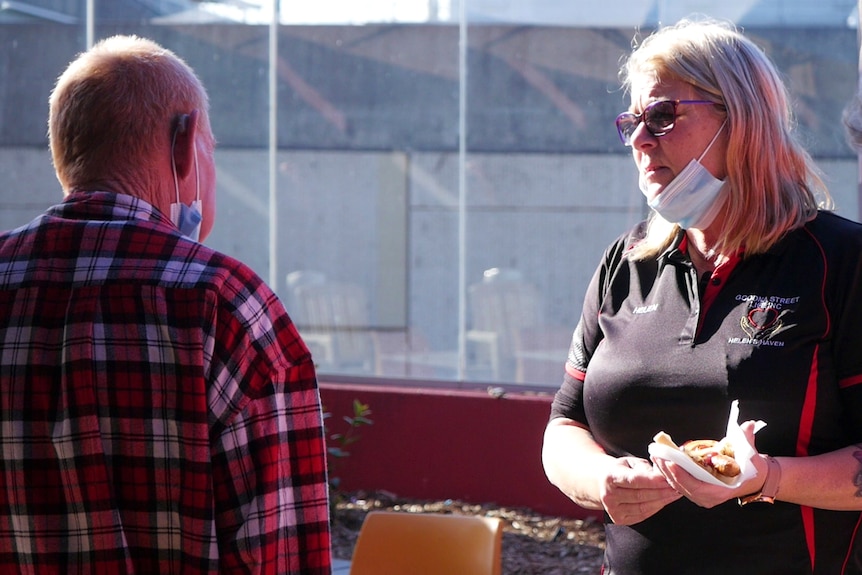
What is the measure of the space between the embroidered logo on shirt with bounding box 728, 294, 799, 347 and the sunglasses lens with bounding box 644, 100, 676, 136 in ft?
1.44

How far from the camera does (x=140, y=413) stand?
1.62 meters

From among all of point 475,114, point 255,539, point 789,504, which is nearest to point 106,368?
point 255,539

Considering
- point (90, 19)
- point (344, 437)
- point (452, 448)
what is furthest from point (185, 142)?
point (90, 19)

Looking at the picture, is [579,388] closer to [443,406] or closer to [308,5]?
[443,406]

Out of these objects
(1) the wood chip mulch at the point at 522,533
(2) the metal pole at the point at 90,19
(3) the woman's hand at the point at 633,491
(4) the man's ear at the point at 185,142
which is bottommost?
(1) the wood chip mulch at the point at 522,533

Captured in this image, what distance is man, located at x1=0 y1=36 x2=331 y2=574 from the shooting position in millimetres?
1614

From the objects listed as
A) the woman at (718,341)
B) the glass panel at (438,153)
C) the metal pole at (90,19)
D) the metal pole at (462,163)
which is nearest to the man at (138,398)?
the woman at (718,341)

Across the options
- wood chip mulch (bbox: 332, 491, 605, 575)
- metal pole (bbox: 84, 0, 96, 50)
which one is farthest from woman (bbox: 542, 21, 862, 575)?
metal pole (bbox: 84, 0, 96, 50)

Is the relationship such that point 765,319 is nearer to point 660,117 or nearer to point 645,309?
point 645,309

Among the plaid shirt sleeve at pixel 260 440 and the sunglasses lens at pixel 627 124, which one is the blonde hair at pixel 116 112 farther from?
the sunglasses lens at pixel 627 124

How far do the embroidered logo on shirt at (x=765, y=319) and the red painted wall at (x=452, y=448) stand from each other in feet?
11.9

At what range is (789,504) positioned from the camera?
6.53 ft

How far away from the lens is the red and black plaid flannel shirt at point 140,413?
5.29 ft

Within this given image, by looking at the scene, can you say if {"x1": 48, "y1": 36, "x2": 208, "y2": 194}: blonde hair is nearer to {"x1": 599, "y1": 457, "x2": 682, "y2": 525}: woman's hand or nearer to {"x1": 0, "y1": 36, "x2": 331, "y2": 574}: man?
{"x1": 0, "y1": 36, "x2": 331, "y2": 574}: man
